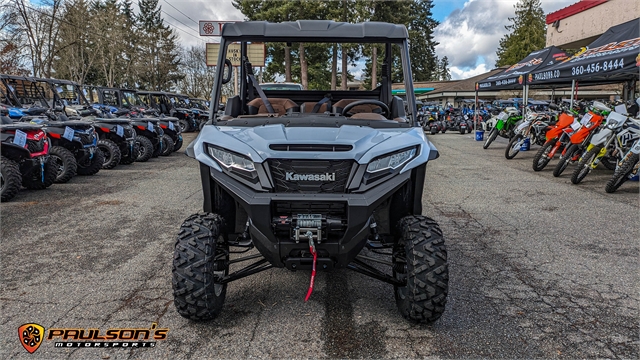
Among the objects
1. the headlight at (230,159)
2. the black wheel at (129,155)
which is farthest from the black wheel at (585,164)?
the black wheel at (129,155)

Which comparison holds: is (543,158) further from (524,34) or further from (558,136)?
(524,34)

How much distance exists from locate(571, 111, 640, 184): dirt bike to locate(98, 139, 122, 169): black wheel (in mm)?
9092

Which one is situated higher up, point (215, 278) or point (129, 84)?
point (129, 84)

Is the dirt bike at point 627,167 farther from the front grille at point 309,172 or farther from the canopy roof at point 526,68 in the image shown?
the canopy roof at point 526,68

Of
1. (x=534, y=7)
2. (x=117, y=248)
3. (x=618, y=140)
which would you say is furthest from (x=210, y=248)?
(x=534, y=7)

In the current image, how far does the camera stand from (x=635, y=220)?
5.73 metres

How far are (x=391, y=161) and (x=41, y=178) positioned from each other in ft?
22.2

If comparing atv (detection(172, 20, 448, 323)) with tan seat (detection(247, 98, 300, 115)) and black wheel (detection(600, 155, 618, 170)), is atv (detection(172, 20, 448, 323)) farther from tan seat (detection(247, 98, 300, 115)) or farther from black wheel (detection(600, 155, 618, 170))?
black wheel (detection(600, 155, 618, 170))

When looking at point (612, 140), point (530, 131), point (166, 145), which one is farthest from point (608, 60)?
point (166, 145)

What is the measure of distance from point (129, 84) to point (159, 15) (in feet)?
59.8

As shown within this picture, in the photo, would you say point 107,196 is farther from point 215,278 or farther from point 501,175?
point 501,175

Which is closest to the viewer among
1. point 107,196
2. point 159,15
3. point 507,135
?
point 107,196

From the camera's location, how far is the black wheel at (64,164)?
27.3ft

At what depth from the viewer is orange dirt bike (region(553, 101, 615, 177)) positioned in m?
8.41
